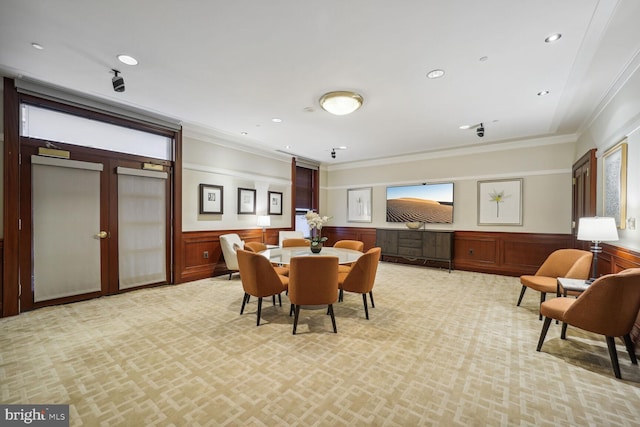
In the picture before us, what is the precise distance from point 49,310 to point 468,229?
301 inches

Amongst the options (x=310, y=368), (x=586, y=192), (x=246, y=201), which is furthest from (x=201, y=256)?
(x=586, y=192)

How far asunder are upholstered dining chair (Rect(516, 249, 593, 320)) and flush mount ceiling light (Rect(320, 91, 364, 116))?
328cm

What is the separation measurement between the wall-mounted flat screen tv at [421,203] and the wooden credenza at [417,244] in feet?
1.71

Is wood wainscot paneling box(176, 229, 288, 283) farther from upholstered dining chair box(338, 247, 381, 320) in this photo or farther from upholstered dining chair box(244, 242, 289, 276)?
upholstered dining chair box(338, 247, 381, 320)

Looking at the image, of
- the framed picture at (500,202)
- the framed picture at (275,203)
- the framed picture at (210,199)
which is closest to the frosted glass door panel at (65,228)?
the framed picture at (210,199)

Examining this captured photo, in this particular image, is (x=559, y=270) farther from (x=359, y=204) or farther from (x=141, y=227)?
(x=141, y=227)

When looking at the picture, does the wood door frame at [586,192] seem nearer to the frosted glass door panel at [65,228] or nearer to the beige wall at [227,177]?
the beige wall at [227,177]

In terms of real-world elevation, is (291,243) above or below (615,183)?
below

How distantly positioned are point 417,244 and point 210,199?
481 cm

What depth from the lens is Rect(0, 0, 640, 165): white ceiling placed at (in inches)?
86.5

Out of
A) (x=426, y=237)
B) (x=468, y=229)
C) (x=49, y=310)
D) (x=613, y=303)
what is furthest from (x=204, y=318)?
(x=468, y=229)

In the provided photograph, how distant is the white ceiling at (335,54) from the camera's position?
2.20 m

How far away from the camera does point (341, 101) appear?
12.1 ft
